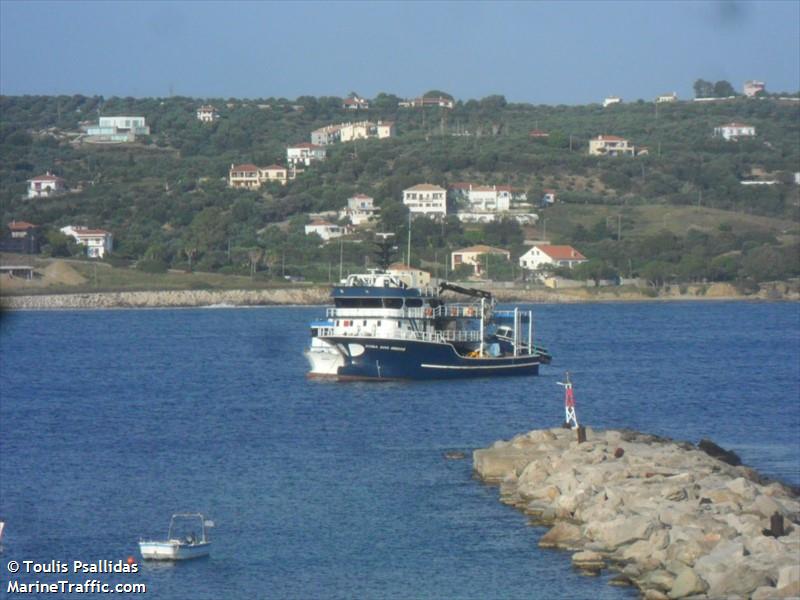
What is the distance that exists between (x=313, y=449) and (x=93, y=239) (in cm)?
8008

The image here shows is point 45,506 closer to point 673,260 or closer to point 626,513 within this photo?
point 626,513

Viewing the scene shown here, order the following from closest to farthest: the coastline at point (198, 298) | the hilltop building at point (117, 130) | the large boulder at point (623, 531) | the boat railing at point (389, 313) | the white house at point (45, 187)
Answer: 1. the large boulder at point (623, 531)
2. the boat railing at point (389, 313)
3. the coastline at point (198, 298)
4. the white house at point (45, 187)
5. the hilltop building at point (117, 130)

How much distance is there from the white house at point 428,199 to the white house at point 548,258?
48.9ft

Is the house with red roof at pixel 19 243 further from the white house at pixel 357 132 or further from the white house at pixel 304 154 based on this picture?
the white house at pixel 357 132

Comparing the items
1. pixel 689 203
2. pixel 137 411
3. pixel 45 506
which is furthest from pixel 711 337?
pixel 689 203

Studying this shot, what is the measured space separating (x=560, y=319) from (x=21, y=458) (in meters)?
61.5

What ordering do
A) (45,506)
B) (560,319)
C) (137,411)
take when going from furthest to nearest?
(560,319) < (137,411) < (45,506)

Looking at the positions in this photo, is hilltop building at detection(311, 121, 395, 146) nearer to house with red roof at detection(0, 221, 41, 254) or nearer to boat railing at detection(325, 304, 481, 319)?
house with red roof at detection(0, 221, 41, 254)

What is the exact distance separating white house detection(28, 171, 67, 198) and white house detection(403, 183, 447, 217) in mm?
29248

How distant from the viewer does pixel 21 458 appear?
32.3 m

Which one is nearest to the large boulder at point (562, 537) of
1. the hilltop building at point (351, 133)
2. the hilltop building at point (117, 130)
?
the hilltop building at point (351, 133)

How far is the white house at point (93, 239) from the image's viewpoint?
110731 mm

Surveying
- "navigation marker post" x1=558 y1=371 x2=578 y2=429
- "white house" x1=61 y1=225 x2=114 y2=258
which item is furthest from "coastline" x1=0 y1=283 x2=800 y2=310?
"navigation marker post" x1=558 y1=371 x2=578 y2=429

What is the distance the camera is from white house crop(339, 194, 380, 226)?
410 ft
